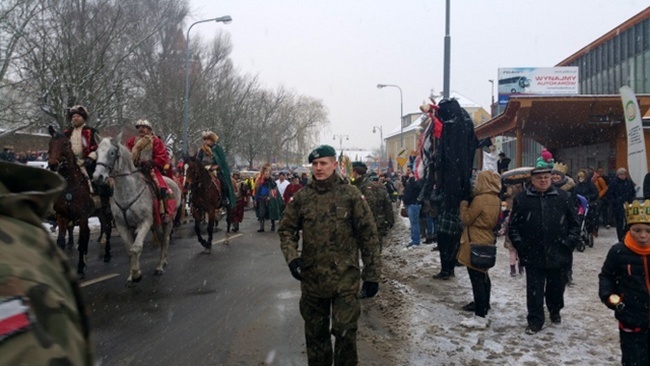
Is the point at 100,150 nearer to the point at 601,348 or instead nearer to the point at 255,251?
the point at 255,251

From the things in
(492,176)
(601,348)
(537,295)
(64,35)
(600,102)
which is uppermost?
(64,35)

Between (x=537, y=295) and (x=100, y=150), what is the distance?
20.7 ft

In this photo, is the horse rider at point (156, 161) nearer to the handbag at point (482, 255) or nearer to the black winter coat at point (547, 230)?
the handbag at point (482, 255)

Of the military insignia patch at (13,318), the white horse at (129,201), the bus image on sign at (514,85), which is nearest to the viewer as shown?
the military insignia patch at (13,318)

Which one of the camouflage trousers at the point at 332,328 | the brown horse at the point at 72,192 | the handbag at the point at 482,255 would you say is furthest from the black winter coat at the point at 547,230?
the brown horse at the point at 72,192

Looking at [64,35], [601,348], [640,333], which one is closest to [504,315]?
[601,348]

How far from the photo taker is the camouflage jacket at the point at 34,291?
1.06 meters

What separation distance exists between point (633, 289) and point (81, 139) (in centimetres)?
840

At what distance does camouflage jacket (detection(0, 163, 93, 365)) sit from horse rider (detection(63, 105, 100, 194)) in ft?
27.9

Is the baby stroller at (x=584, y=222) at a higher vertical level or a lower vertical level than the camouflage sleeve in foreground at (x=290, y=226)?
lower

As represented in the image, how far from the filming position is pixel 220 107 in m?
37.1

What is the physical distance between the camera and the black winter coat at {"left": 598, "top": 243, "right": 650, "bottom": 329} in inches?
171

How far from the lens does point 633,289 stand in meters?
4.45

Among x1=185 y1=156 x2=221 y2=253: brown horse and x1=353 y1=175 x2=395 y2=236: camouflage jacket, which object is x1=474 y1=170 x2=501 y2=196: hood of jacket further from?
x1=185 y1=156 x2=221 y2=253: brown horse
